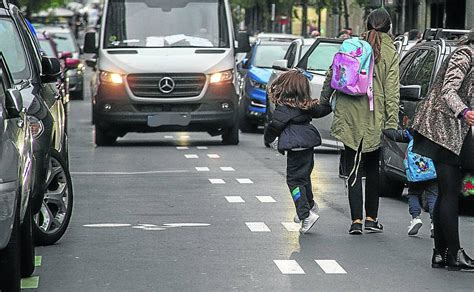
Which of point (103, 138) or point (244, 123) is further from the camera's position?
point (244, 123)

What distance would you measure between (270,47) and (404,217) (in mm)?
15799

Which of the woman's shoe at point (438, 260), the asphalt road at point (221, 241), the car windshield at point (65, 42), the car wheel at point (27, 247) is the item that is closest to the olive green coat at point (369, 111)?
the asphalt road at point (221, 241)

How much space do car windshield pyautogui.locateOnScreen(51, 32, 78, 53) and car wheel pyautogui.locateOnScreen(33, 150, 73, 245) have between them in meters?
33.8

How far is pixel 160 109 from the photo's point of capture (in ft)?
73.8

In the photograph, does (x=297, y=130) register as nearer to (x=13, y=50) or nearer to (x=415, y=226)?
(x=415, y=226)

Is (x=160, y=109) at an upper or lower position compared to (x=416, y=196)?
lower

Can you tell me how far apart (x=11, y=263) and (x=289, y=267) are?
2.37 m

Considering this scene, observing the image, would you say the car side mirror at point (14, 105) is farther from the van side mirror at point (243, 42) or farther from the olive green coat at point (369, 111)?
the van side mirror at point (243, 42)

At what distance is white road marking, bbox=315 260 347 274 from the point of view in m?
9.95

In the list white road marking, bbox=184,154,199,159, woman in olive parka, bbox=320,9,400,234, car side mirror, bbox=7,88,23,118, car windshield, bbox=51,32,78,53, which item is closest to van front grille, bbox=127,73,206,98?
white road marking, bbox=184,154,199,159

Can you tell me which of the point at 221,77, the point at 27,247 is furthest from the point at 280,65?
the point at 27,247

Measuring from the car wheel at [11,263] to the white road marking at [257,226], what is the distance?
3.88m

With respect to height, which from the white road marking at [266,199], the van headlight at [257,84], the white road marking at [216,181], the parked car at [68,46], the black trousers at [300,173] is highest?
the black trousers at [300,173]

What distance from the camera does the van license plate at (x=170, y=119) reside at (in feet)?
73.3
